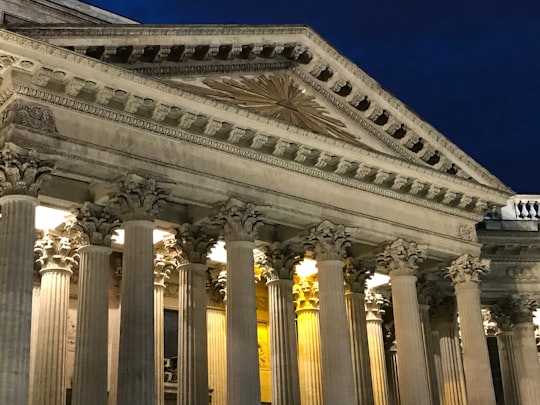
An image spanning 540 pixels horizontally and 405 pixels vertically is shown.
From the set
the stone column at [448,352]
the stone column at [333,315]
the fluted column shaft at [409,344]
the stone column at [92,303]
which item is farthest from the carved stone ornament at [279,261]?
the stone column at [448,352]

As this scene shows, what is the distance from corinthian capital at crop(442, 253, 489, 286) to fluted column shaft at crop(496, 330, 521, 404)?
5167 mm

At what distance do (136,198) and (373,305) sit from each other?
1215 cm

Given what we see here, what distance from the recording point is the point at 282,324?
22.3 metres

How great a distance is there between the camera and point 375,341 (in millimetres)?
26984

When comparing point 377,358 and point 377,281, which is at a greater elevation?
point 377,281

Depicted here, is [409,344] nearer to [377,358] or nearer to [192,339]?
[377,358]

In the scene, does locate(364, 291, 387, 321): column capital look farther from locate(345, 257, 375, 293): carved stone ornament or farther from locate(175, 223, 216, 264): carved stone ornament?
locate(175, 223, 216, 264): carved stone ornament

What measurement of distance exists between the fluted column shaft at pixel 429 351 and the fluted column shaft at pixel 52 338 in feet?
39.3

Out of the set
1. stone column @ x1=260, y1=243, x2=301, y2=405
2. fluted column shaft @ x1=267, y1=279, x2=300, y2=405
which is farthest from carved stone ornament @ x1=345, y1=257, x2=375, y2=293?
fluted column shaft @ x1=267, y1=279, x2=300, y2=405

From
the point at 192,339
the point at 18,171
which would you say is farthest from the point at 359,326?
the point at 18,171

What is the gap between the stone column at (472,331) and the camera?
920 inches

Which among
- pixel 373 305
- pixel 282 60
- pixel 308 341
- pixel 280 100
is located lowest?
pixel 308 341

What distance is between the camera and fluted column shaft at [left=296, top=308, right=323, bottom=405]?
936 inches

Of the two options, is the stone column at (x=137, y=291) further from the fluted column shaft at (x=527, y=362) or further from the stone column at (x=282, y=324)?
the fluted column shaft at (x=527, y=362)
